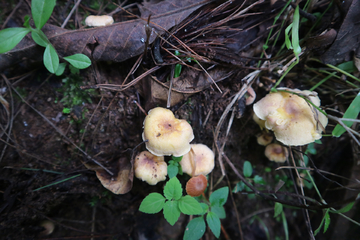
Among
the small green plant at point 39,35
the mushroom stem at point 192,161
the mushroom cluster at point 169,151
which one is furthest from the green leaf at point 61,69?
the mushroom stem at point 192,161

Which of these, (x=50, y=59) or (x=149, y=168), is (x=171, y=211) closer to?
(x=149, y=168)

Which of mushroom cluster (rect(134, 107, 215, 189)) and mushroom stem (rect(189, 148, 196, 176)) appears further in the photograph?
mushroom stem (rect(189, 148, 196, 176))

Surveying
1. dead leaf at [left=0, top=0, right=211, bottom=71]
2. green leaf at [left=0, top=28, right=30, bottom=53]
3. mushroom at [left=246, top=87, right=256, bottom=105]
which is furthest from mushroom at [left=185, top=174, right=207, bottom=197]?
green leaf at [left=0, top=28, right=30, bottom=53]

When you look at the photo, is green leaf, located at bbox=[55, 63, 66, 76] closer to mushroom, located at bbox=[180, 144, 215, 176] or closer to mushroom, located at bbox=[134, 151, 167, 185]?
mushroom, located at bbox=[134, 151, 167, 185]

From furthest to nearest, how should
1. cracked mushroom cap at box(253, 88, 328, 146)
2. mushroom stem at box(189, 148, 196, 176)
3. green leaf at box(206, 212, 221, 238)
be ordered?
mushroom stem at box(189, 148, 196, 176), cracked mushroom cap at box(253, 88, 328, 146), green leaf at box(206, 212, 221, 238)

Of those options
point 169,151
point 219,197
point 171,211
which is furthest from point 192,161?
point 171,211

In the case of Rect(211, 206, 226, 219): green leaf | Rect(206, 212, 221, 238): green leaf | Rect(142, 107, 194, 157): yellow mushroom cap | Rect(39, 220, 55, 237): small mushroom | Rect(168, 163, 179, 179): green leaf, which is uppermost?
Rect(142, 107, 194, 157): yellow mushroom cap
